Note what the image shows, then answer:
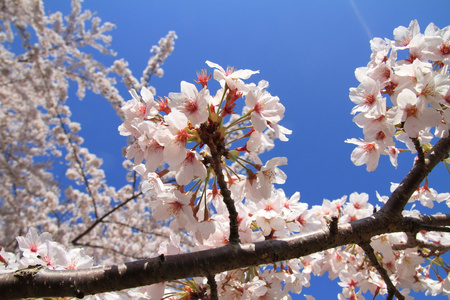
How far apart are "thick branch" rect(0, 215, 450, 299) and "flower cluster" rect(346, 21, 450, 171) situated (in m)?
0.53

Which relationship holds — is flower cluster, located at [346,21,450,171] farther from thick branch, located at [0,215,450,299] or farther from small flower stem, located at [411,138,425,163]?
thick branch, located at [0,215,450,299]

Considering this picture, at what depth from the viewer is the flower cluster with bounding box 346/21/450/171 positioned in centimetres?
147

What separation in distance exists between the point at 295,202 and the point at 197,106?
109 cm

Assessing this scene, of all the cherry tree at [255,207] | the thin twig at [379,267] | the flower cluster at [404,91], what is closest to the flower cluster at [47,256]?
the cherry tree at [255,207]

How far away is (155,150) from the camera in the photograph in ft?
4.50

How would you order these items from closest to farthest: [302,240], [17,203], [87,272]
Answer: [87,272] < [302,240] < [17,203]

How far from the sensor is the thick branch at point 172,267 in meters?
1.18

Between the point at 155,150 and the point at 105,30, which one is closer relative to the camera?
the point at 155,150

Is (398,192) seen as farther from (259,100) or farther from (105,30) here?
(105,30)

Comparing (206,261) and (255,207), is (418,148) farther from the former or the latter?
(206,261)

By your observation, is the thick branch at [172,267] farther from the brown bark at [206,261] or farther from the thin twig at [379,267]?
the thin twig at [379,267]

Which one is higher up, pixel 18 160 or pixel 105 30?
pixel 105 30

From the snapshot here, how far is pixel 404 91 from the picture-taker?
1.44 metres

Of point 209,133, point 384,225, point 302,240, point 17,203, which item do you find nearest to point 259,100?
point 209,133
